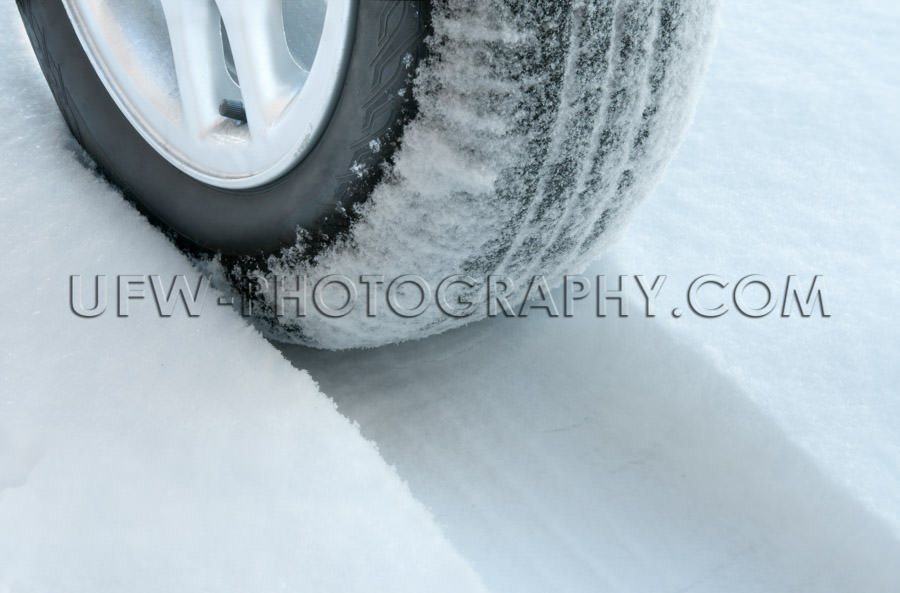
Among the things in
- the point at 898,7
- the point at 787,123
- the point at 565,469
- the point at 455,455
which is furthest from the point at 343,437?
the point at 898,7

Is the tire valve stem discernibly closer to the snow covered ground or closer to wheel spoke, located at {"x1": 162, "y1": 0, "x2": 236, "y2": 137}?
wheel spoke, located at {"x1": 162, "y1": 0, "x2": 236, "y2": 137}

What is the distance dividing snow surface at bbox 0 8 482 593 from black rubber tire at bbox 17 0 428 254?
0.22 feet

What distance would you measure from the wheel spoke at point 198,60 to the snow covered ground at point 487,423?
18 centimetres

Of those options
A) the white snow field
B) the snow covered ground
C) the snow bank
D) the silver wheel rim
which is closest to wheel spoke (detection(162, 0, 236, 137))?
the silver wheel rim

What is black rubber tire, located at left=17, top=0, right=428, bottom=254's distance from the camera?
2.70ft

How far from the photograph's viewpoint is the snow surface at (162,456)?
80 centimetres

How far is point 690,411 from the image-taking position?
1126 millimetres

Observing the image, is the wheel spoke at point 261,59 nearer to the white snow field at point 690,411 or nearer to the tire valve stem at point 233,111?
the tire valve stem at point 233,111

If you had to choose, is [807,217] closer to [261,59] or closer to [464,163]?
[464,163]

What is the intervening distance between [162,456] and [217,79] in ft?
1.41

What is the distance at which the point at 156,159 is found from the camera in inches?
42.7

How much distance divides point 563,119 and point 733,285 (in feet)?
1.64

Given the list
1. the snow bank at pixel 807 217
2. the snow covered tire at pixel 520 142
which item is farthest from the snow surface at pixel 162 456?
the snow bank at pixel 807 217

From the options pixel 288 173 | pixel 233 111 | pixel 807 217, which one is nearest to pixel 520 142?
pixel 288 173
